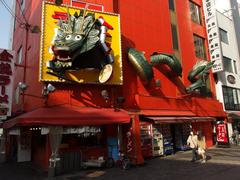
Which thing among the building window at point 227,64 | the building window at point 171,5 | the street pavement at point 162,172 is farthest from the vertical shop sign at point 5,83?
the building window at point 227,64

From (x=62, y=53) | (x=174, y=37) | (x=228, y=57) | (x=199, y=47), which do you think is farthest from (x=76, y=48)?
(x=228, y=57)

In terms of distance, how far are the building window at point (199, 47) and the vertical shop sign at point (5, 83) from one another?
60.8ft

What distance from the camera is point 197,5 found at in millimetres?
28875

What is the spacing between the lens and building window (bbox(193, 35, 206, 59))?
2655 centimetres

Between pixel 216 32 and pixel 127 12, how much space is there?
11867mm

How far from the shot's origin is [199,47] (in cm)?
2708

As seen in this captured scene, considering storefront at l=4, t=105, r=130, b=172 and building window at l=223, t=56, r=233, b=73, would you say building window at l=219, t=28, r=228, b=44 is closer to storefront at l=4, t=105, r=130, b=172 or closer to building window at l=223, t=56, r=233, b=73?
building window at l=223, t=56, r=233, b=73

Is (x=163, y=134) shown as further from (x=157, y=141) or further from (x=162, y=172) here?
(x=162, y=172)

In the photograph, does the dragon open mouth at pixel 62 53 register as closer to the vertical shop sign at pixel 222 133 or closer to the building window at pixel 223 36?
the vertical shop sign at pixel 222 133

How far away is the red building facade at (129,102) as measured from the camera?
14562mm

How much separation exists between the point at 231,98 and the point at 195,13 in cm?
1065

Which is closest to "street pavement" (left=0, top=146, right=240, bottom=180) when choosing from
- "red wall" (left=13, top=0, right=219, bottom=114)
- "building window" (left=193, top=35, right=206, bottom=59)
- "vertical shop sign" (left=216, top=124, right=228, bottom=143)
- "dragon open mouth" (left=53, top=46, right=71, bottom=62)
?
"red wall" (left=13, top=0, right=219, bottom=114)

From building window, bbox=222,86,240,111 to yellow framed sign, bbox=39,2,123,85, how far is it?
16153mm

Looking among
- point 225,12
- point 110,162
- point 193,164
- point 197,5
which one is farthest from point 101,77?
point 225,12
